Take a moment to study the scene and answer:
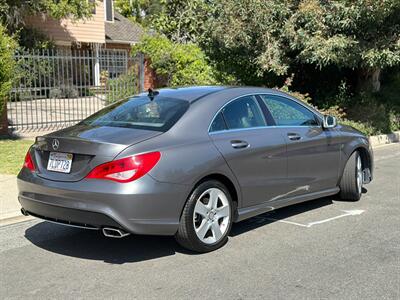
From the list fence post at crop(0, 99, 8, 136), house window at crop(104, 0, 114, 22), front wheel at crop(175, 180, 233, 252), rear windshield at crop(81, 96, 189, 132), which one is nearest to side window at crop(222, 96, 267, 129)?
rear windshield at crop(81, 96, 189, 132)

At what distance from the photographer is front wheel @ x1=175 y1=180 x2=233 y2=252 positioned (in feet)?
15.9

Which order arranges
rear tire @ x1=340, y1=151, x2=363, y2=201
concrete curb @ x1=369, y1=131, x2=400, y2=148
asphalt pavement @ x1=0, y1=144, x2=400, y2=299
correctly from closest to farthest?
asphalt pavement @ x1=0, y1=144, x2=400, y2=299, rear tire @ x1=340, y1=151, x2=363, y2=201, concrete curb @ x1=369, y1=131, x2=400, y2=148

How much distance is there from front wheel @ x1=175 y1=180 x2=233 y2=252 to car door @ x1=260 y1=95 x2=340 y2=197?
107 cm

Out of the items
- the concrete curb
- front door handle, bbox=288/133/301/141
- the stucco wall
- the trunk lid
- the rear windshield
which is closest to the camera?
the trunk lid

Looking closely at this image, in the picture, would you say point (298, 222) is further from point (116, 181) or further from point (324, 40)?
point (324, 40)

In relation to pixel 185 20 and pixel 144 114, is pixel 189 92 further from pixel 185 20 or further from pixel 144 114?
pixel 185 20

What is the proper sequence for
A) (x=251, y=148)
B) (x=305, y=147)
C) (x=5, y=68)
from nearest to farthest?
(x=251, y=148) < (x=305, y=147) < (x=5, y=68)

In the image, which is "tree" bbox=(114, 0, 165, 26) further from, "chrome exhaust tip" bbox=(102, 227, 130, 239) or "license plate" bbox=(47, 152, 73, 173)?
"chrome exhaust tip" bbox=(102, 227, 130, 239)

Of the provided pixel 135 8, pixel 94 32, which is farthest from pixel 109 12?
pixel 135 8

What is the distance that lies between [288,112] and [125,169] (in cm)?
247

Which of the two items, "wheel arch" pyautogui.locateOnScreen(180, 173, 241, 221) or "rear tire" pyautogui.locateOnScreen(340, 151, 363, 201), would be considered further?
"rear tire" pyautogui.locateOnScreen(340, 151, 363, 201)

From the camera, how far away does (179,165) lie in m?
4.75

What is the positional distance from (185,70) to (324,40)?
4787 millimetres

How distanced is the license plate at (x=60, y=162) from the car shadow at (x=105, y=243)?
0.86m
